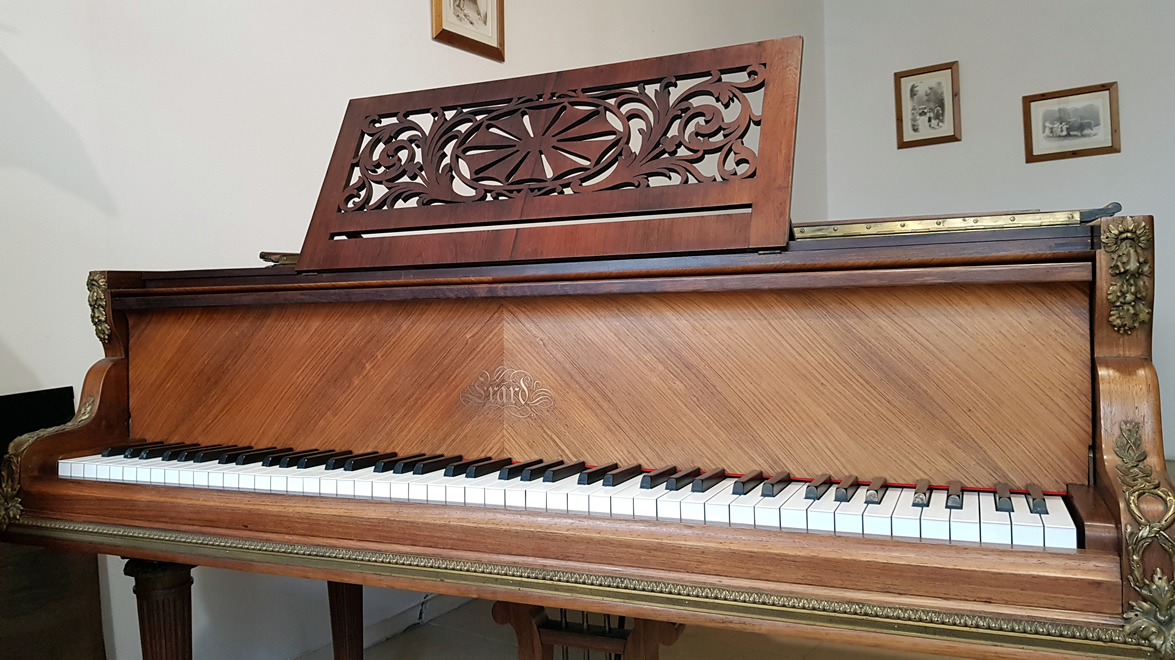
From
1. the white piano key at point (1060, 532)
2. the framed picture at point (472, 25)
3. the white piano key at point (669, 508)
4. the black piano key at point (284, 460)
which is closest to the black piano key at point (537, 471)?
the white piano key at point (669, 508)

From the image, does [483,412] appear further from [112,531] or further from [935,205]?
[935,205]

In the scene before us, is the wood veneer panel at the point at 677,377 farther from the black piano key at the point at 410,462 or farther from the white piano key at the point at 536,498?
the white piano key at the point at 536,498

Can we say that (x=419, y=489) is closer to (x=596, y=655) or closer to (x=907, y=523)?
(x=907, y=523)

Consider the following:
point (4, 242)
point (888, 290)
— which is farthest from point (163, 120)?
point (888, 290)

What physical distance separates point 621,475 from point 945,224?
1.91ft

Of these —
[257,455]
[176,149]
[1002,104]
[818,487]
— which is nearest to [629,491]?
[818,487]

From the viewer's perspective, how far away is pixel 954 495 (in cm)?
104

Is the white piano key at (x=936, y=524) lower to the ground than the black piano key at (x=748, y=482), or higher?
lower

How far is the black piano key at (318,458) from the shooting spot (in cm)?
139

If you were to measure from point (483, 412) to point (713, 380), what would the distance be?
40cm

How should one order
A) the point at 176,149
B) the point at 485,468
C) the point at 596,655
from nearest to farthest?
the point at 485,468 → the point at 176,149 → the point at 596,655

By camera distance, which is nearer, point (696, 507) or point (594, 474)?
point (696, 507)

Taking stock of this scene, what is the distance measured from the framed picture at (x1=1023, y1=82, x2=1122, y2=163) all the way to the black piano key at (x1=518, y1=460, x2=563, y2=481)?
4778 millimetres

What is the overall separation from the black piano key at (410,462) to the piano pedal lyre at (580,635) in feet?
0.89
